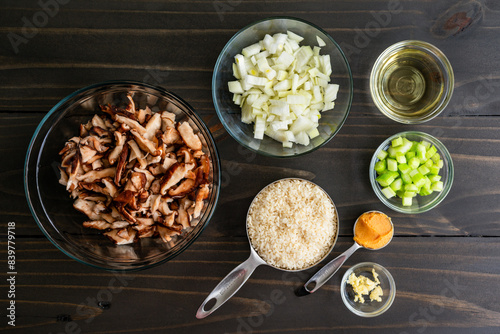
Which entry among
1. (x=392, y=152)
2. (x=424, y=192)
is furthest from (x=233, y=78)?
(x=424, y=192)

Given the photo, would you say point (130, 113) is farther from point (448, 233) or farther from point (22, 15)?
point (448, 233)

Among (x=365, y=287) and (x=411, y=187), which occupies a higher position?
(x=411, y=187)

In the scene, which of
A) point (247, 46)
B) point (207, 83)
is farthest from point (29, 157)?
point (247, 46)

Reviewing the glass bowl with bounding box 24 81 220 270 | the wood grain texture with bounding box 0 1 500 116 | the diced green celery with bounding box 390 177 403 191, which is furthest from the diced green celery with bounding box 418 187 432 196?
the glass bowl with bounding box 24 81 220 270

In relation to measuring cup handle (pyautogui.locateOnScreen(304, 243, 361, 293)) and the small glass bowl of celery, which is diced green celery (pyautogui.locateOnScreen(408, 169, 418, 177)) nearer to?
the small glass bowl of celery

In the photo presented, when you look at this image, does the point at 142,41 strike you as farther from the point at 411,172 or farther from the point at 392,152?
the point at 411,172

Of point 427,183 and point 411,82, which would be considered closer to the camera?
point 427,183

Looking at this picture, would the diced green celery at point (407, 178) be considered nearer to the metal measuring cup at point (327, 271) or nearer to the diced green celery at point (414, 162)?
the diced green celery at point (414, 162)

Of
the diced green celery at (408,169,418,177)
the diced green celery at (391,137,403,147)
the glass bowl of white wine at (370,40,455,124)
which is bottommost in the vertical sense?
the diced green celery at (408,169,418,177)
